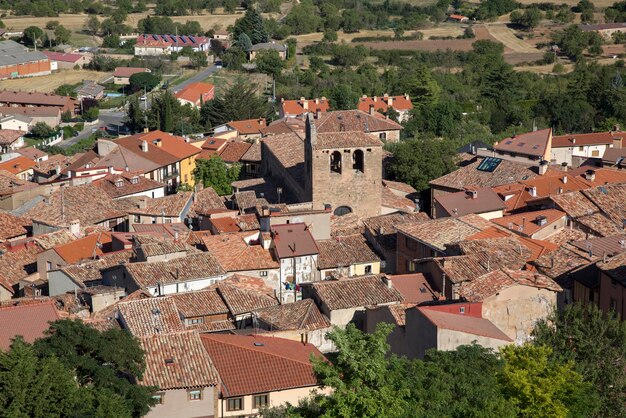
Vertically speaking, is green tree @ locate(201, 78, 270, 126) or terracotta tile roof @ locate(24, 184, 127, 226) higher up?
terracotta tile roof @ locate(24, 184, 127, 226)

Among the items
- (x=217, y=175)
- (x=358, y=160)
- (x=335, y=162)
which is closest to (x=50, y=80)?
(x=217, y=175)

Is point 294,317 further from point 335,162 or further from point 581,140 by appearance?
point 581,140

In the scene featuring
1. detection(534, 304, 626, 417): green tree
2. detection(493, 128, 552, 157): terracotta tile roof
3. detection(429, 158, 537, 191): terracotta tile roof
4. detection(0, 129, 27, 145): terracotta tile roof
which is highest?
detection(534, 304, 626, 417): green tree

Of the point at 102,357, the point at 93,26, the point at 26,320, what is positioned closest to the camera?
the point at 102,357

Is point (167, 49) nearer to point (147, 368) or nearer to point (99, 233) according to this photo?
point (99, 233)

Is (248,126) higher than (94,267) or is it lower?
lower

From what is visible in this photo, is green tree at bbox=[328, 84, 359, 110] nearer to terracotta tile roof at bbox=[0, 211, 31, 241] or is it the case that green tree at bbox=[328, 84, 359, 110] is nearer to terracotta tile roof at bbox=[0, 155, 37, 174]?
terracotta tile roof at bbox=[0, 155, 37, 174]

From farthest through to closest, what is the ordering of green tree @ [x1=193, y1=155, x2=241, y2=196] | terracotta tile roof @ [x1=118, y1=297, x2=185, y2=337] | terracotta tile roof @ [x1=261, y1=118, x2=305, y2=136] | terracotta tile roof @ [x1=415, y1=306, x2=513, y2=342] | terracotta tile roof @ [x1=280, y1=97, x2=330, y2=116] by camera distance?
terracotta tile roof @ [x1=280, y1=97, x2=330, y2=116] → terracotta tile roof @ [x1=261, y1=118, x2=305, y2=136] → green tree @ [x1=193, y1=155, x2=241, y2=196] → terracotta tile roof @ [x1=118, y1=297, x2=185, y2=337] → terracotta tile roof @ [x1=415, y1=306, x2=513, y2=342]

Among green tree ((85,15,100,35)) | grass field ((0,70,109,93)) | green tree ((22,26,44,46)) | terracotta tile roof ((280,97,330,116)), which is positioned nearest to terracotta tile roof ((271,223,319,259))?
terracotta tile roof ((280,97,330,116))
